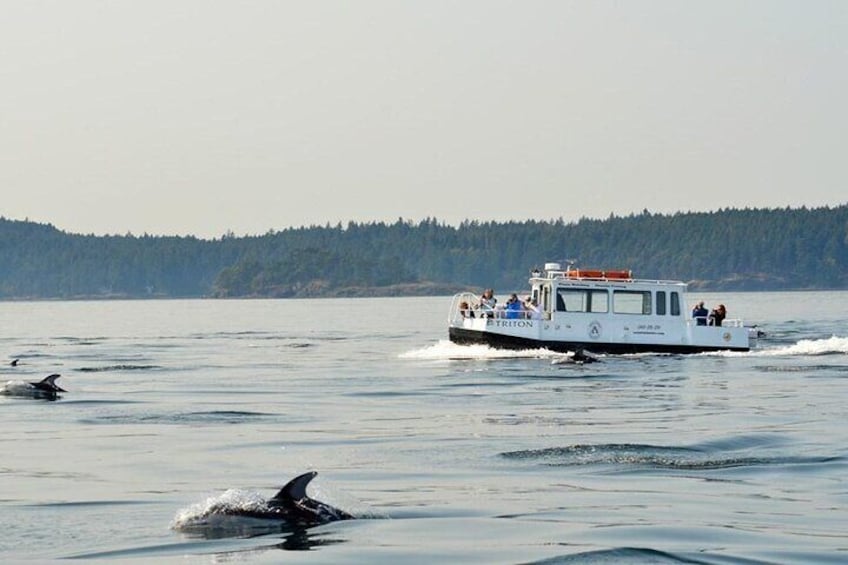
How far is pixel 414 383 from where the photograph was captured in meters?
46.5

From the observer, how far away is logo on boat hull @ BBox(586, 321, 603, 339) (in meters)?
58.4

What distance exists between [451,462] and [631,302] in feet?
109

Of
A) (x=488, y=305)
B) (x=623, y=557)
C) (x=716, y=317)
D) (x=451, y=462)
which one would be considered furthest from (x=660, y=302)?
(x=623, y=557)

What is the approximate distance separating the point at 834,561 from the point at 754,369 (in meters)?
34.4

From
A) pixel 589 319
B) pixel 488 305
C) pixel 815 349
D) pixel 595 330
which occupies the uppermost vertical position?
pixel 488 305

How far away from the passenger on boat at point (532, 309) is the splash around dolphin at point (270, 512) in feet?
125

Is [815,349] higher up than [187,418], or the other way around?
[815,349]

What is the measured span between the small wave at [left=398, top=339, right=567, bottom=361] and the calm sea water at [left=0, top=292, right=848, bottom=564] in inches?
184

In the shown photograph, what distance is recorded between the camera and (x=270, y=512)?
64.4ft

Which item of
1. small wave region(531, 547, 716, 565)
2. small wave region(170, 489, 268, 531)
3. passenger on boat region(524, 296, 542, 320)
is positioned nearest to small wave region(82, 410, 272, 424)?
small wave region(170, 489, 268, 531)

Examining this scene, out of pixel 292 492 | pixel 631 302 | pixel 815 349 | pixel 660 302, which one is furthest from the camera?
pixel 815 349

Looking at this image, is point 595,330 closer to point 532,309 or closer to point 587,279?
point 587,279

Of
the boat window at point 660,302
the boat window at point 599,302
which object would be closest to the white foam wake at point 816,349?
the boat window at point 660,302

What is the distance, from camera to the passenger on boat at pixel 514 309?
2306 inches
